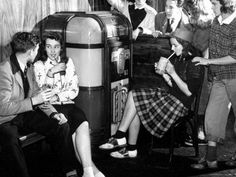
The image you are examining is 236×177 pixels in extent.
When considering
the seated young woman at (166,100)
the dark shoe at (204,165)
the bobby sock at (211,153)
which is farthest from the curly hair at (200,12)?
the dark shoe at (204,165)

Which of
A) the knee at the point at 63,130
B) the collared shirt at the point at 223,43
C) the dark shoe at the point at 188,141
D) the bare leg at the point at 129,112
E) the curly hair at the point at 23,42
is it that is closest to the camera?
the curly hair at the point at 23,42

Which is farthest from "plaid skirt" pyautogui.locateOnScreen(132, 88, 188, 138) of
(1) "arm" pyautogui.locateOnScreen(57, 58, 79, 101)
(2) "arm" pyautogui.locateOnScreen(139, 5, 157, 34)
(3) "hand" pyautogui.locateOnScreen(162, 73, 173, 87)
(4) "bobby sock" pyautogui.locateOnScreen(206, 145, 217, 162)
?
(2) "arm" pyautogui.locateOnScreen(139, 5, 157, 34)

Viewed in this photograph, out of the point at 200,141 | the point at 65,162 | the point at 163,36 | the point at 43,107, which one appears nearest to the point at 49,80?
the point at 43,107

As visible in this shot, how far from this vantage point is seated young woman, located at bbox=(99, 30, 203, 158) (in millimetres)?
4535

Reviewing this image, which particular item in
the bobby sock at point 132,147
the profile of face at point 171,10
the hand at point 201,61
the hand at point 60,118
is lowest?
the bobby sock at point 132,147

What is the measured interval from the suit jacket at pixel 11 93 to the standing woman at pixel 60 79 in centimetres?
38

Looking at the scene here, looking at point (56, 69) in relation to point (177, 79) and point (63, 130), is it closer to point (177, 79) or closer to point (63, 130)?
point (63, 130)

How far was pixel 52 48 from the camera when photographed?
14.3ft

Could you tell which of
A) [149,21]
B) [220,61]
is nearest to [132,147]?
[220,61]

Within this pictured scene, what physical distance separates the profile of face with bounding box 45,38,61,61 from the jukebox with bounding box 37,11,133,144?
1.48ft

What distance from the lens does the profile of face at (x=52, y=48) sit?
4332mm

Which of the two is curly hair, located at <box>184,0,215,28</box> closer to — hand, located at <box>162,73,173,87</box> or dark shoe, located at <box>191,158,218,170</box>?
hand, located at <box>162,73,173,87</box>

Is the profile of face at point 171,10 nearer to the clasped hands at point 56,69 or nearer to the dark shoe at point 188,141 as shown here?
the dark shoe at point 188,141

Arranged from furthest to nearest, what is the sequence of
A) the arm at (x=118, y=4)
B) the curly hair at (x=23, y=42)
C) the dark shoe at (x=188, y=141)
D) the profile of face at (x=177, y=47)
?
1. the arm at (x=118, y=4)
2. the dark shoe at (x=188, y=141)
3. the profile of face at (x=177, y=47)
4. the curly hair at (x=23, y=42)
